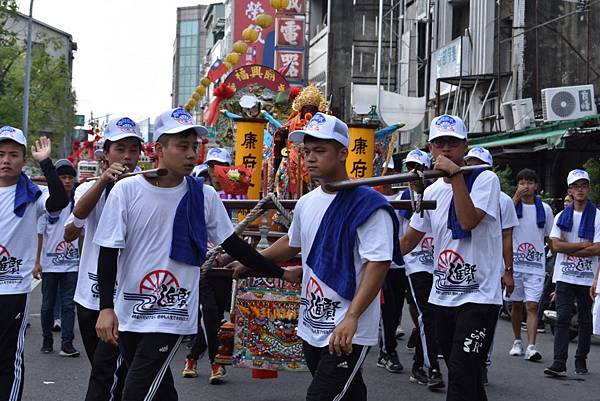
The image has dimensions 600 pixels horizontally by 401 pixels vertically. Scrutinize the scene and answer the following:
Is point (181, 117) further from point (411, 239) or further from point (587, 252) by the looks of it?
point (587, 252)

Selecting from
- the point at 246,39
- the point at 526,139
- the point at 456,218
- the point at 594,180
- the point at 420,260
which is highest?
the point at 246,39

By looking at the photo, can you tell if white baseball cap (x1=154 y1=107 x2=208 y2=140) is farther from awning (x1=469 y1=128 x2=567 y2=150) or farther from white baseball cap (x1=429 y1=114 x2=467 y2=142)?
awning (x1=469 y1=128 x2=567 y2=150)

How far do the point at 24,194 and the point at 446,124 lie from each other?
2862 millimetres

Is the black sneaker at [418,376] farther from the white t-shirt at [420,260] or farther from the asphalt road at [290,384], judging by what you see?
the white t-shirt at [420,260]

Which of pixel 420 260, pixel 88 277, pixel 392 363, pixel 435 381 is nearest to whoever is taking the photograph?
pixel 88 277

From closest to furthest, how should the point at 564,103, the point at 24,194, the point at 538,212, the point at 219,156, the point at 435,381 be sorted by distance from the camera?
the point at 24,194 < the point at 435,381 < the point at 219,156 < the point at 538,212 < the point at 564,103

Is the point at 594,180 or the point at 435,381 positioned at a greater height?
the point at 594,180

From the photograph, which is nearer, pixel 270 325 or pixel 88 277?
pixel 88 277

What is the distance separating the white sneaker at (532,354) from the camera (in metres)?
11.4

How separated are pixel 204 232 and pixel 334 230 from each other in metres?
0.75

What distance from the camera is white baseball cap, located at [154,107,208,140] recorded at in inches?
214

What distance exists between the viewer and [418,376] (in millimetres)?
9984

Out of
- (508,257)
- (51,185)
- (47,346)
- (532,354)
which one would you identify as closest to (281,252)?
(51,185)

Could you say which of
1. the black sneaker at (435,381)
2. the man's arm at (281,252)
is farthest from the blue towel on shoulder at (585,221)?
the man's arm at (281,252)
